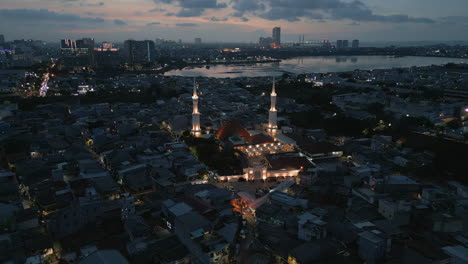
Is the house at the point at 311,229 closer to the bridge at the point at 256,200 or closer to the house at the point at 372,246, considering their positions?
the house at the point at 372,246

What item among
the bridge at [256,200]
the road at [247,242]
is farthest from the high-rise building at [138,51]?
the road at [247,242]

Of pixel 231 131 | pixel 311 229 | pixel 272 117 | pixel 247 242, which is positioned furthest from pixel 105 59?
pixel 311 229

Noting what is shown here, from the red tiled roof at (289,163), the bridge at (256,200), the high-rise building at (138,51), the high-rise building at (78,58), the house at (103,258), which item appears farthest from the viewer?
the high-rise building at (138,51)

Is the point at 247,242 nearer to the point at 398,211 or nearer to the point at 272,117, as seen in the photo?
the point at 398,211

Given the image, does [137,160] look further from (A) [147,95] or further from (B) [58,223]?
(A) [147,95]

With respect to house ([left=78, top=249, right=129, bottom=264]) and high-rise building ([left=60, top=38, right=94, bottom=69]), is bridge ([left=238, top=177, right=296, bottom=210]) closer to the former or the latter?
house ([left=78, top=249, right=129, bottom=264])

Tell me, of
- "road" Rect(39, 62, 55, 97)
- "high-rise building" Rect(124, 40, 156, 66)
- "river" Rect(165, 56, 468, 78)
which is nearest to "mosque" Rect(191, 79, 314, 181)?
"road" Rect(39, 62, 55, 97)
